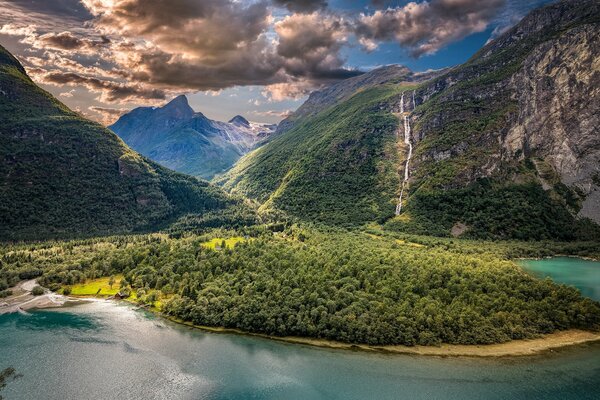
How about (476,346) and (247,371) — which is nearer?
(247,371)

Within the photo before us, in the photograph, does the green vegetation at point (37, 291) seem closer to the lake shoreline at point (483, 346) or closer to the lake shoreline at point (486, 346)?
the lake shoreline at point (483, 346)

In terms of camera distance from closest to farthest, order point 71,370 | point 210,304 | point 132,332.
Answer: point 71,370 → point 132,332 → point 210,304

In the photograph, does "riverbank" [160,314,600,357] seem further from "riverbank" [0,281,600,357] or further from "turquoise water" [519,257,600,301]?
"turquoise water" [519,257,600,301]

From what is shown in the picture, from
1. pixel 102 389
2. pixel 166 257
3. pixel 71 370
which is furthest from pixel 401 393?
pixel 166 257

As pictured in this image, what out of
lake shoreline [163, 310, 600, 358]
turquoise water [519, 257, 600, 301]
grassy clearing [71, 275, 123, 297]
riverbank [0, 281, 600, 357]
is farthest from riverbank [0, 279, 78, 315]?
turquoise water [519, 257, 600, 301]

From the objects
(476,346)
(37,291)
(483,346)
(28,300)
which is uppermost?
(483,346)

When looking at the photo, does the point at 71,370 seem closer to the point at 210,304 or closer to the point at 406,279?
the point at 210,304

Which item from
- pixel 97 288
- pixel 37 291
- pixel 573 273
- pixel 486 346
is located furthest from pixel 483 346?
pixel 37 291

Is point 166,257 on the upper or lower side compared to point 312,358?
upper

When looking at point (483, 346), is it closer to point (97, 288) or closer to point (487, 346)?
point (487, 346)
